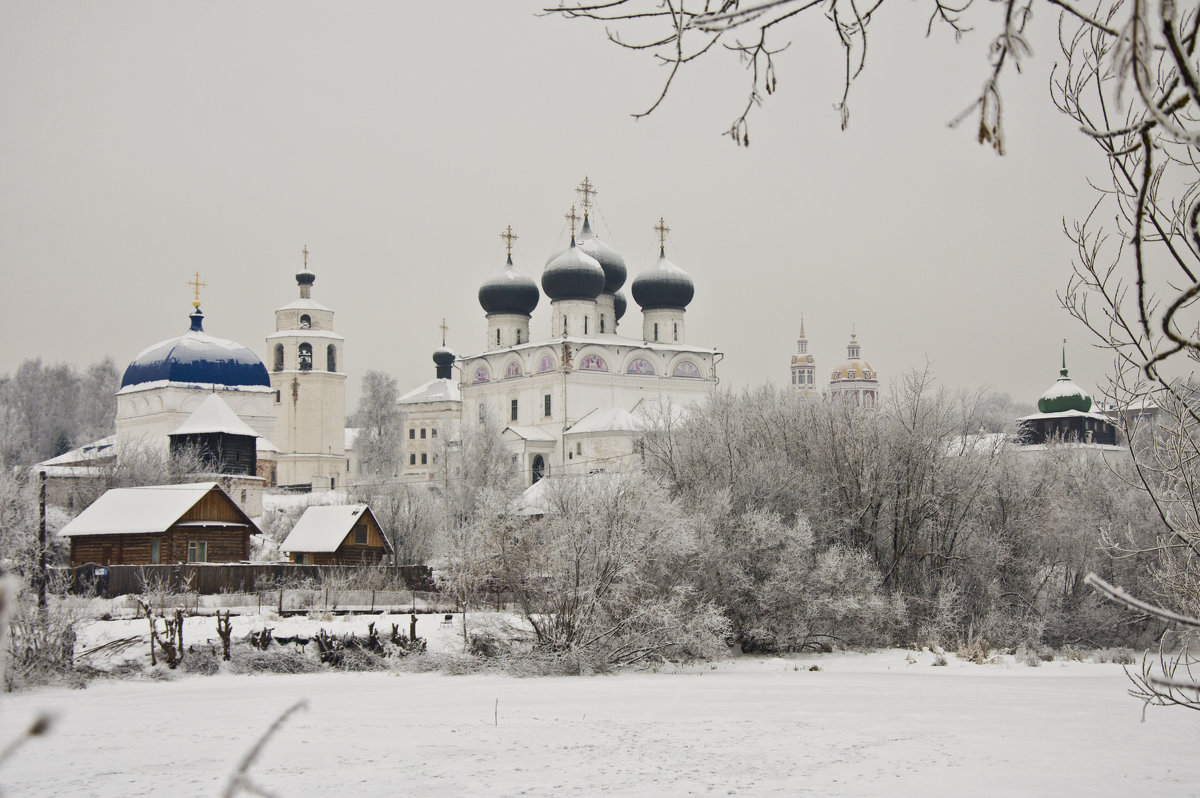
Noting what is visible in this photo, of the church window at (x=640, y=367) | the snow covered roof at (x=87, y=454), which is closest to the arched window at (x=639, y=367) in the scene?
the church window at (x=640, y=367)

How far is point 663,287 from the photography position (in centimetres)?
5144

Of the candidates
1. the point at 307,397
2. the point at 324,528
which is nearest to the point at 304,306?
the point at 307,397

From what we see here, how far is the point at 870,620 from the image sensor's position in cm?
2111

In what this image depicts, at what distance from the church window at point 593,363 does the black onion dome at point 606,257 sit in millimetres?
4780

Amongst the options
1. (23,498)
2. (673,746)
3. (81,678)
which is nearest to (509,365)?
(23,498)

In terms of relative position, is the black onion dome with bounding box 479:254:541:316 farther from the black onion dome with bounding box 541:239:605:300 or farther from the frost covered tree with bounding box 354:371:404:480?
the frost covered tree with bounding box 354:371:404:480

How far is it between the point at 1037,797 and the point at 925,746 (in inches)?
90.0

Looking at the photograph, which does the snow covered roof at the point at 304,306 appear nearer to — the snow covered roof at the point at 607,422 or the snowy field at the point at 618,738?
the snow covered roof at the point at 607,422

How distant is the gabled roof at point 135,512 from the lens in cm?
2623

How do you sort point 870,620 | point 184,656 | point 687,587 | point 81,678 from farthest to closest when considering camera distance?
point 870,620, point 687,587, point 184,656, point 81,678

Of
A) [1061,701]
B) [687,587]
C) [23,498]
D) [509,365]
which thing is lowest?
[1061,701]

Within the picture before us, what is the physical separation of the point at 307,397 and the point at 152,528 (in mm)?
27133

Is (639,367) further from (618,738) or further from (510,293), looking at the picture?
(618,738)

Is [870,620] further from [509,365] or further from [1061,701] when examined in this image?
[509,365]
